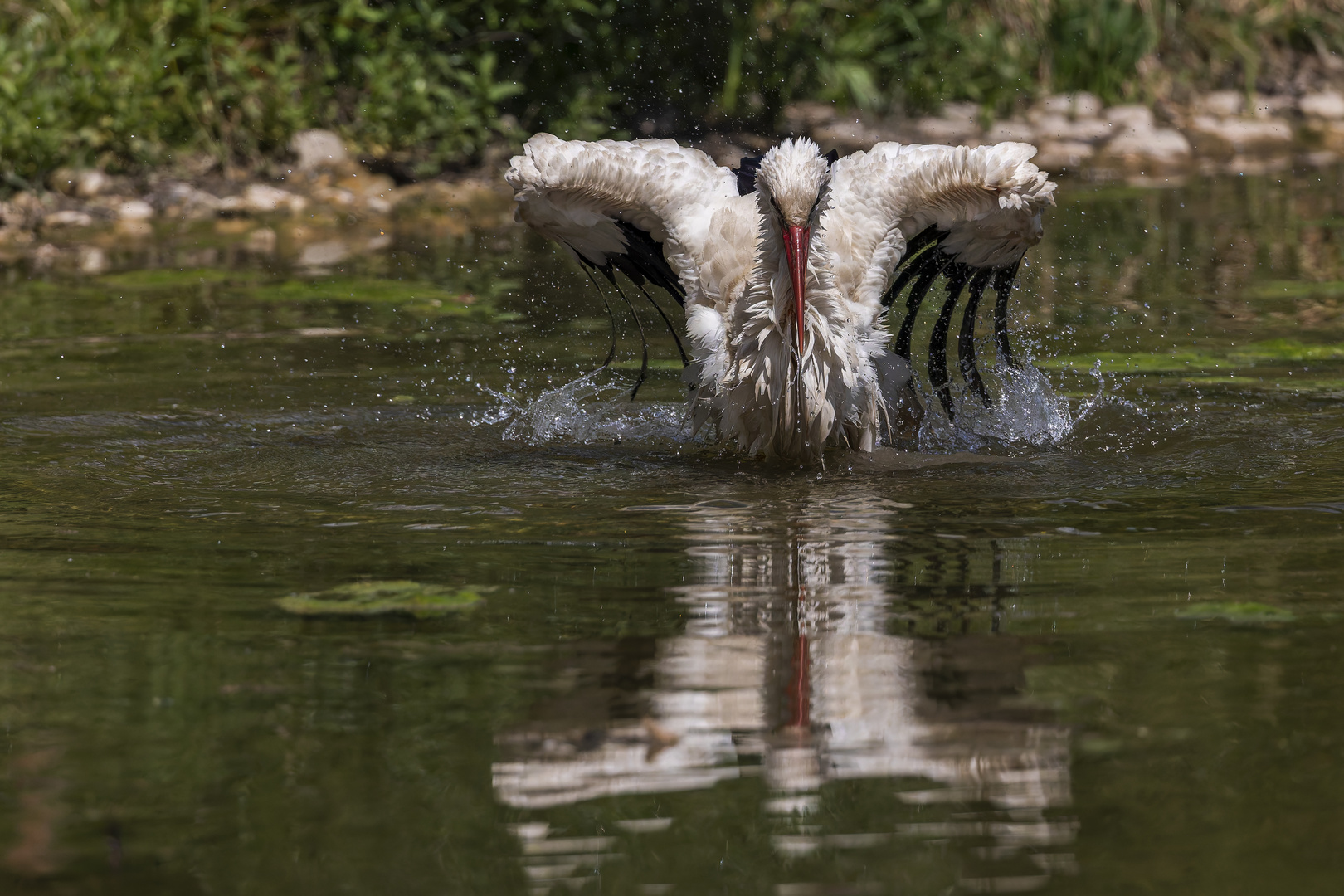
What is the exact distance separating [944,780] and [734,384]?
3.04m

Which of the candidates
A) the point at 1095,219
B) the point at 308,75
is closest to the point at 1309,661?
the point at 1095,219

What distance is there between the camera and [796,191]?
17.8ft

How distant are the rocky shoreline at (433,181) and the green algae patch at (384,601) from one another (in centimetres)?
632

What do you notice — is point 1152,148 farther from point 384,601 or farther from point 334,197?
point 384,601

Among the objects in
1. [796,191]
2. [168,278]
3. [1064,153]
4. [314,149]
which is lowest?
[796,191]

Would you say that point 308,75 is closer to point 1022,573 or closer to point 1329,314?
point 1329,314

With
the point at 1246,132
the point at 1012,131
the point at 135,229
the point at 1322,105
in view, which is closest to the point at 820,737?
the point at 135,229

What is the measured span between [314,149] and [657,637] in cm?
964

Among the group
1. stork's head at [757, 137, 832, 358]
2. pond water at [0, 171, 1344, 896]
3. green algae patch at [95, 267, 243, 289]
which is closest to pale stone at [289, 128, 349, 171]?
green algae patch at [95, 267, 243, 289]

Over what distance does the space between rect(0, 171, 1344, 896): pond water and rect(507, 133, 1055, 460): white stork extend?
0.75 ft

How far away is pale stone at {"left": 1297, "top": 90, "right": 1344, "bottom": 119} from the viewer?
1606 cm

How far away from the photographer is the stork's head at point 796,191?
542 cm

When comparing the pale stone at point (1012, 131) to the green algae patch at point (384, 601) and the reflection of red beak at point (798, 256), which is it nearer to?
the reflection of red beak at point (798, 256)

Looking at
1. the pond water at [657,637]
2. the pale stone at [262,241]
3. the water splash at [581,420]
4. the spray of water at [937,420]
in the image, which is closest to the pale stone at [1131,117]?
the pale stone at [262,241]
